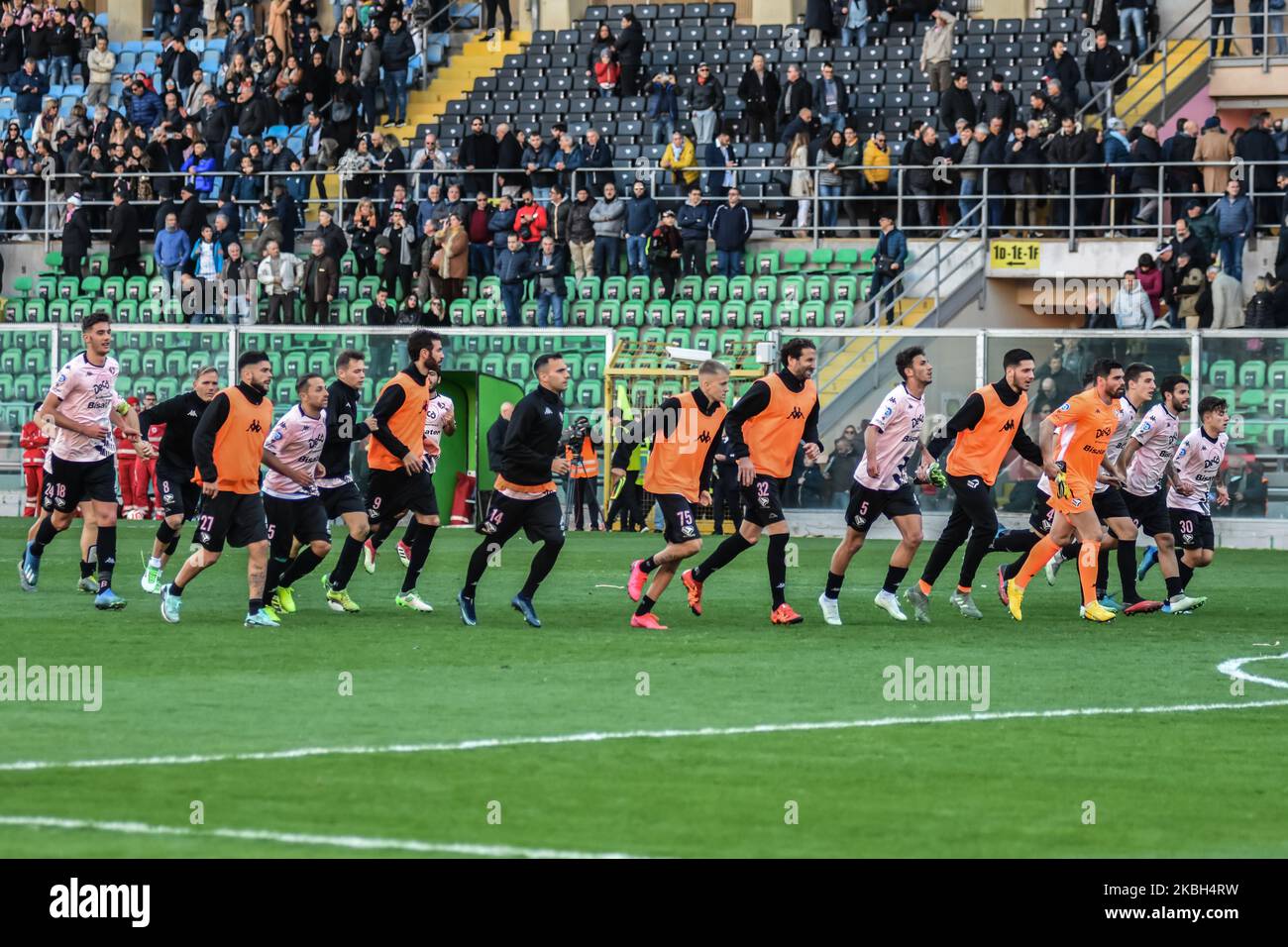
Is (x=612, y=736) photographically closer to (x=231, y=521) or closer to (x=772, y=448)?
(x=231, y=521)

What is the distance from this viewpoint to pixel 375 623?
16.2 metres

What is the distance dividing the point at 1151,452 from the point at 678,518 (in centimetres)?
479

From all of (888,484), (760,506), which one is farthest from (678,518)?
(888,484)

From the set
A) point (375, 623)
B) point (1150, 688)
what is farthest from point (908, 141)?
point (1150, 688)

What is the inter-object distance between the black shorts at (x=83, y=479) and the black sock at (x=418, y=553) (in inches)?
103

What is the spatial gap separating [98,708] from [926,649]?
603 centimetres

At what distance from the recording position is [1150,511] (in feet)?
60.2

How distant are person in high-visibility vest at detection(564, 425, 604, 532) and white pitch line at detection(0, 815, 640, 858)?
72.4 feet

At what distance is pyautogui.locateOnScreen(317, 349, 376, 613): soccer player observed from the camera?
16.8 meters

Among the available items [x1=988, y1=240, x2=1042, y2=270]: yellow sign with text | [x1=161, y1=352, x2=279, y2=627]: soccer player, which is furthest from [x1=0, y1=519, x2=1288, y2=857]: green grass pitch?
[x1=988, y1=240, x2=1042, y2=270]: yellow sign with text

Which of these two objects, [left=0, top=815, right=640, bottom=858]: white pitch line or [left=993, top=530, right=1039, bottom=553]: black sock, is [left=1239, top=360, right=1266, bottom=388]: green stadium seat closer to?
[left=993, top=530, right=1039, bottom=553]: black sock

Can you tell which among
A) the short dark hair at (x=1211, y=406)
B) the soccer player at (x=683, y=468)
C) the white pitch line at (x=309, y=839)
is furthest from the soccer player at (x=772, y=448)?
the white pitch line at (x=309, y=839)

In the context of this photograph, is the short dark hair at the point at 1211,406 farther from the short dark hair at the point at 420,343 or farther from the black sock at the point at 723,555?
the short dark hair at the point at 420,343

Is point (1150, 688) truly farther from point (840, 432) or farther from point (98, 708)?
point (840, 432)
